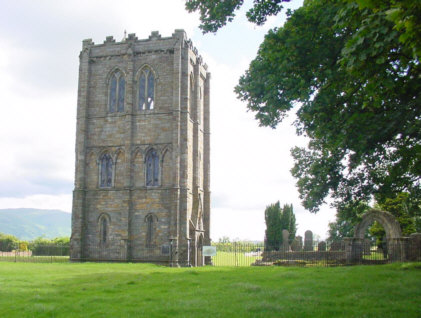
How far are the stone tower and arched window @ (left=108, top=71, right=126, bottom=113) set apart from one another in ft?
0.25

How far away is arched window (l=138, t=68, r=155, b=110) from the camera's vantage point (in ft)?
120

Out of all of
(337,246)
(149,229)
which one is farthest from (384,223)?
(149,229)

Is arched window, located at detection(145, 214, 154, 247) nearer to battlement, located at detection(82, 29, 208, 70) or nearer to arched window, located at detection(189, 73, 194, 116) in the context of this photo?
arched window, located at detection(189, 73, 194, 116)

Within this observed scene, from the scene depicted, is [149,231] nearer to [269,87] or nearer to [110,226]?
[110,226]

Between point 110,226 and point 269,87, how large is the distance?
2411 cm

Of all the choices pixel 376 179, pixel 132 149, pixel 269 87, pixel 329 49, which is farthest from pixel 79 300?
pixel 132 149

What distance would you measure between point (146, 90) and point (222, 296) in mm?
25877

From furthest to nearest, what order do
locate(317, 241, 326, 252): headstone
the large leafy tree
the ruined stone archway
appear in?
1. locate(317, 241, 326, 252): headstone
2. the ruined stone archway
3. the large leafy tree

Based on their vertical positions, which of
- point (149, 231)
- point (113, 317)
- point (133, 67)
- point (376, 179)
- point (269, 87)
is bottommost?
point (113, 317)

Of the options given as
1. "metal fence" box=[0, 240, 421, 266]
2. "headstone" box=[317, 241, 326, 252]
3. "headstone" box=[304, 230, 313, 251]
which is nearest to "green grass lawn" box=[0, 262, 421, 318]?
"metal fence" box=[0, 240, 421, 266]

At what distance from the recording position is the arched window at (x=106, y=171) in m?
36.2

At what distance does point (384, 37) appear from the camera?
8727mm

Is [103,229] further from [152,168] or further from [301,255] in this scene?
[301,255]

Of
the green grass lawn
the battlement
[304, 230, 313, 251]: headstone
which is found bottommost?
the green grass lawn
